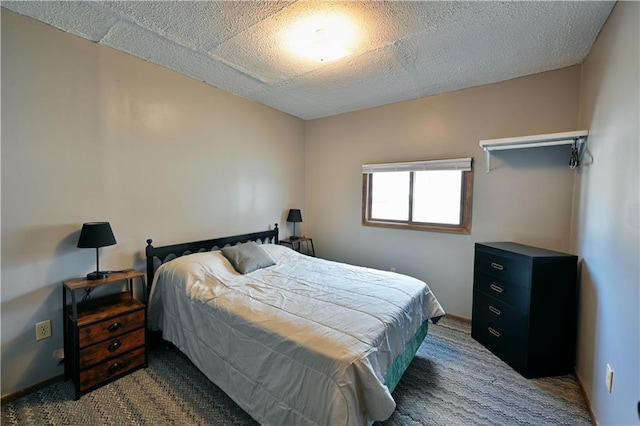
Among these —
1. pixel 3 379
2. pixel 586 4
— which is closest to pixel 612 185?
pixel 586 4

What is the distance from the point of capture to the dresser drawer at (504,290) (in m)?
2.21

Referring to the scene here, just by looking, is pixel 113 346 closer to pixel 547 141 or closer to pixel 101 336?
pixel 101 336

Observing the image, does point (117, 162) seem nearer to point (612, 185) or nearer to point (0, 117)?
point (0, 117)

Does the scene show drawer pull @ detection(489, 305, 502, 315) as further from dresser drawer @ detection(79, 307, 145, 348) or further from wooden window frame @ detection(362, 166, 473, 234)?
dresser drawer @ detection(79, 307, 145, 348)

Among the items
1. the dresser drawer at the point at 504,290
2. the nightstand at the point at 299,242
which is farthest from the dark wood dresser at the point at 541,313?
the nightstand at the point at 299,242

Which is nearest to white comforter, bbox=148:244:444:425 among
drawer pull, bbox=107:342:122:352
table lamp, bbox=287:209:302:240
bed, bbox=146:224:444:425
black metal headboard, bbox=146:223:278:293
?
bed, bbox=146:224:444:425

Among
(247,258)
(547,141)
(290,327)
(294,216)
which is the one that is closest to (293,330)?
(290,327)

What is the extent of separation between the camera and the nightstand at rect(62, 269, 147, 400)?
189 centimetres

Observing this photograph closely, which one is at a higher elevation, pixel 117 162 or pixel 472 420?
pixel 117 162

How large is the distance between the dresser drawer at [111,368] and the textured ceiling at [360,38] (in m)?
2.44

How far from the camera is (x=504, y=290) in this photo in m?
2.39

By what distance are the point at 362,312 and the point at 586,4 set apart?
2.38m

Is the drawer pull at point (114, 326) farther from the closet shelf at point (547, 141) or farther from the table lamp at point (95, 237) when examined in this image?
the closet shelf at point (547, 141)

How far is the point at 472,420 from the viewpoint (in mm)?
1766
